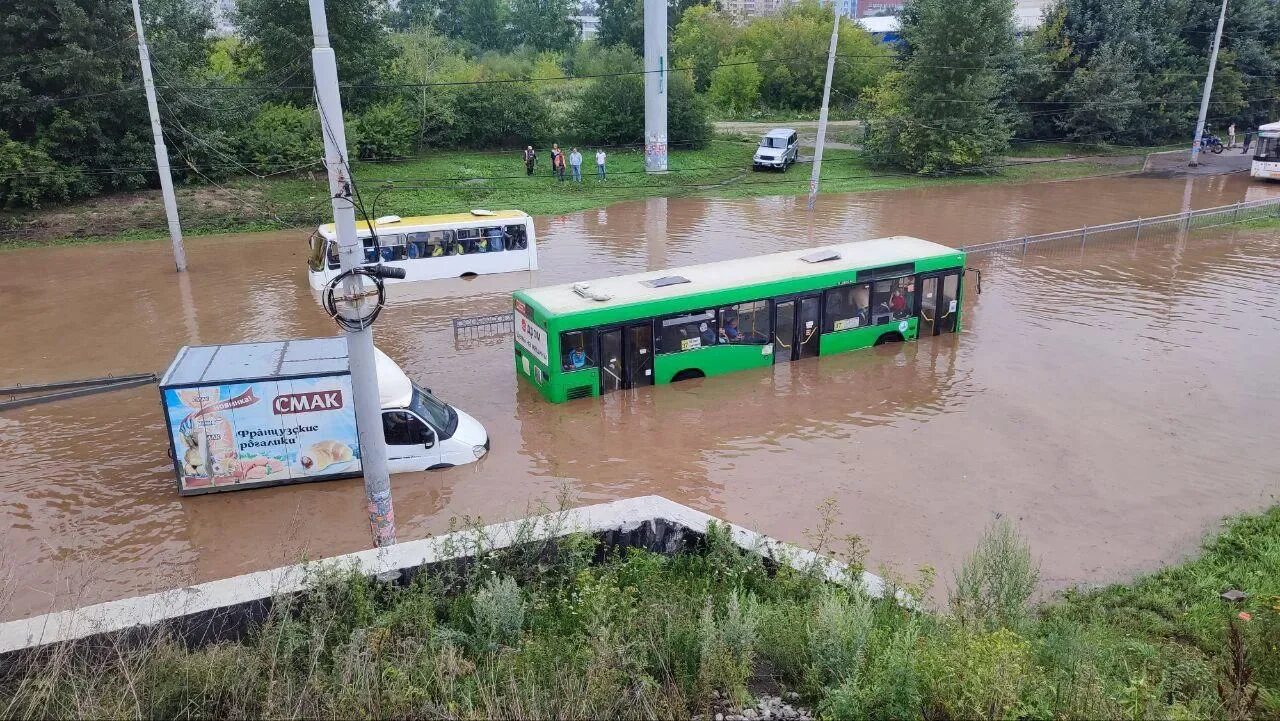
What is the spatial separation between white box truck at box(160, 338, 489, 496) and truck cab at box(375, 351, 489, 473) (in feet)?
0.05

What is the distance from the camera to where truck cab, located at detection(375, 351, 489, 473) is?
1313cm

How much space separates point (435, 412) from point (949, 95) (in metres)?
35.3

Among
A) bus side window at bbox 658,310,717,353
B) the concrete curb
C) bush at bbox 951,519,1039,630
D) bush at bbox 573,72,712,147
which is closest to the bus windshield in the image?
bush at bbox 573,72,712,147

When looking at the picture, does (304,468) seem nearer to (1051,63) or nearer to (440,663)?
(440,663)

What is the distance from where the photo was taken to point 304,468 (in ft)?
42.2

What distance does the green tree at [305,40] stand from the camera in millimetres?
39250

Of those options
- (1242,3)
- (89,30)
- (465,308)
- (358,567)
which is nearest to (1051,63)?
(1242,3)

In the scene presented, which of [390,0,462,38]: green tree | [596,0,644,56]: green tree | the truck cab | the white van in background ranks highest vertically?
[390,0,462,38]: green tree

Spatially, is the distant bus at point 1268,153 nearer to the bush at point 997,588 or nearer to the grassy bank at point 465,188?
the grassy bank at point 465,188

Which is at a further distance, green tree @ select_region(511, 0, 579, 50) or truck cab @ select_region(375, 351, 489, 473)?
green tree @ select_region(511, 0, 579, 50)

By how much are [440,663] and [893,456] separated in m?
10.1

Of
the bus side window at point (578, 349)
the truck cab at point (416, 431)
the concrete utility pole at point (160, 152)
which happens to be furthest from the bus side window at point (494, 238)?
the truck cab at point (416, 431)

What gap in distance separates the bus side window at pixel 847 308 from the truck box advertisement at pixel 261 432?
975 cm

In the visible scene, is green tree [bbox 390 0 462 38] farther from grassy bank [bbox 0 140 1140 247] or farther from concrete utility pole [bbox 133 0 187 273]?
concrete utility pole [bbox 133 0 187 273]
